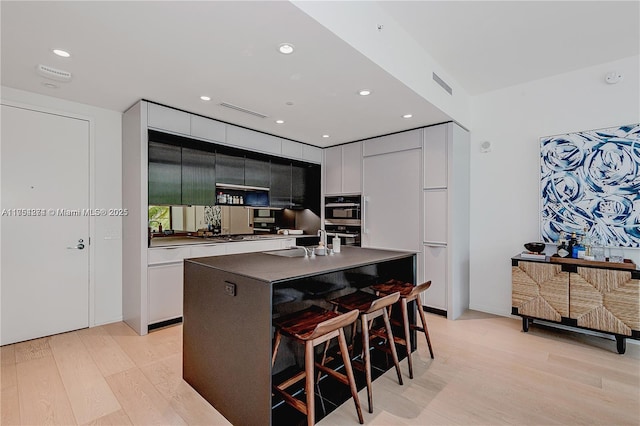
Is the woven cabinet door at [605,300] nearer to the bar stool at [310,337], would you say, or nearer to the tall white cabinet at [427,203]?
the tall white cabinet at [427,203]

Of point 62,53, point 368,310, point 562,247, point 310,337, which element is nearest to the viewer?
point 310,337

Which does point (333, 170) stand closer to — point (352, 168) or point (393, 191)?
point (352, 168)

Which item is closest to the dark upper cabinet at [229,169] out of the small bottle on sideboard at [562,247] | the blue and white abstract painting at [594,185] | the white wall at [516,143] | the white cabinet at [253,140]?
the white cabinet at [253,140]

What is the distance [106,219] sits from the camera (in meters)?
3.78

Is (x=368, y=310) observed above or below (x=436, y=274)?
above

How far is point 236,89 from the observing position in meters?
3.10

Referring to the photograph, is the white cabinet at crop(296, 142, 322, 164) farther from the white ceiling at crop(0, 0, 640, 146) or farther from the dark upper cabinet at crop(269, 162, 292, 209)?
the white ceiling at crop(0, 0, 640, 146)

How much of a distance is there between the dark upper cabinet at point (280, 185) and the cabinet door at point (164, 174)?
62.5 inches

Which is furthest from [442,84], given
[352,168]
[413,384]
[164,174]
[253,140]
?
[164,174]

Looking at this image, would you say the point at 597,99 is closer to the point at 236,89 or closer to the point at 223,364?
the point at 236,89

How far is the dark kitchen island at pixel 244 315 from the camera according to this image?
183cm

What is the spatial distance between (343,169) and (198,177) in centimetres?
240

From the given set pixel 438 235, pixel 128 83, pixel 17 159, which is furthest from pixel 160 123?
Result: pixel 438 235

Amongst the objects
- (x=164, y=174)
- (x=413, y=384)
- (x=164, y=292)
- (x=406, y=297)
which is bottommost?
(x=413, y=384)
